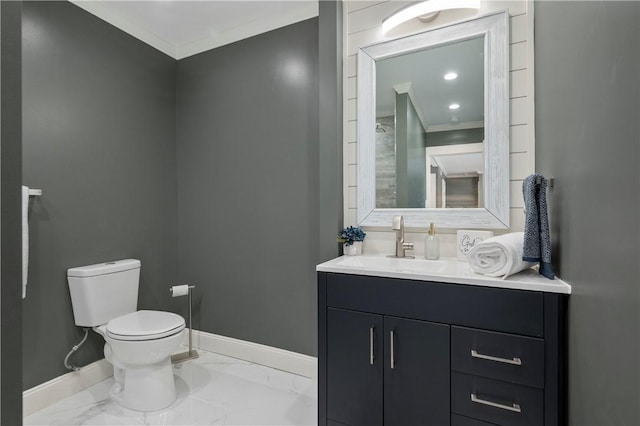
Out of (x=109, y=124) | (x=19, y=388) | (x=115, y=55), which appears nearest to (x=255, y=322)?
(x=109, y=124)

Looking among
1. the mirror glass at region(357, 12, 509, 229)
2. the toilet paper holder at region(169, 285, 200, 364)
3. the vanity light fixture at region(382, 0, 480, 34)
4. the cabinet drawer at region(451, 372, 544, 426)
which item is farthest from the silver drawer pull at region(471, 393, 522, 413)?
the toilet paper holder at region(169, 285, 200, 364)

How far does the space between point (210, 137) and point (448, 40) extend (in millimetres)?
1847

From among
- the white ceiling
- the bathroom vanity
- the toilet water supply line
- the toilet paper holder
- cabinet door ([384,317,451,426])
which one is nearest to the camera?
the bathroom vanity

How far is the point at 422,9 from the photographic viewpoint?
1.76 meters

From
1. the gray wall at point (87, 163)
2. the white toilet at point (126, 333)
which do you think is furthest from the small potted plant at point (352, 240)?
the gray wall at point (87, 163)

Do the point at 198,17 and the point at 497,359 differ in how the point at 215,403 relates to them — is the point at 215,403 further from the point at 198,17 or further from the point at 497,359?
the point at 198,17

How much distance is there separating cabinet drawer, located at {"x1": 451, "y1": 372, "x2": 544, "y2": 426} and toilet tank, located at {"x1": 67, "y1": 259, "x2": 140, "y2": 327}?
2.06 metres

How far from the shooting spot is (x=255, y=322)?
250 centimetres

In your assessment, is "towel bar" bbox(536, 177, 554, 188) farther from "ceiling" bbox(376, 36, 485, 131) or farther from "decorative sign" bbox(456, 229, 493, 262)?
"ceiling" bbox(376, 36, 485, 131)

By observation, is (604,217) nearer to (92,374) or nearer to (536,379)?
(536,379)

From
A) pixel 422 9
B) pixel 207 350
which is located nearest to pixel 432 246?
pixel 422 9

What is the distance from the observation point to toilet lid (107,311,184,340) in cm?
181

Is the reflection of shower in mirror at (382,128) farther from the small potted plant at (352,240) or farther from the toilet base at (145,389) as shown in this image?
the toilet base at (145,389)

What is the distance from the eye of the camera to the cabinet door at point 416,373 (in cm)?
132
